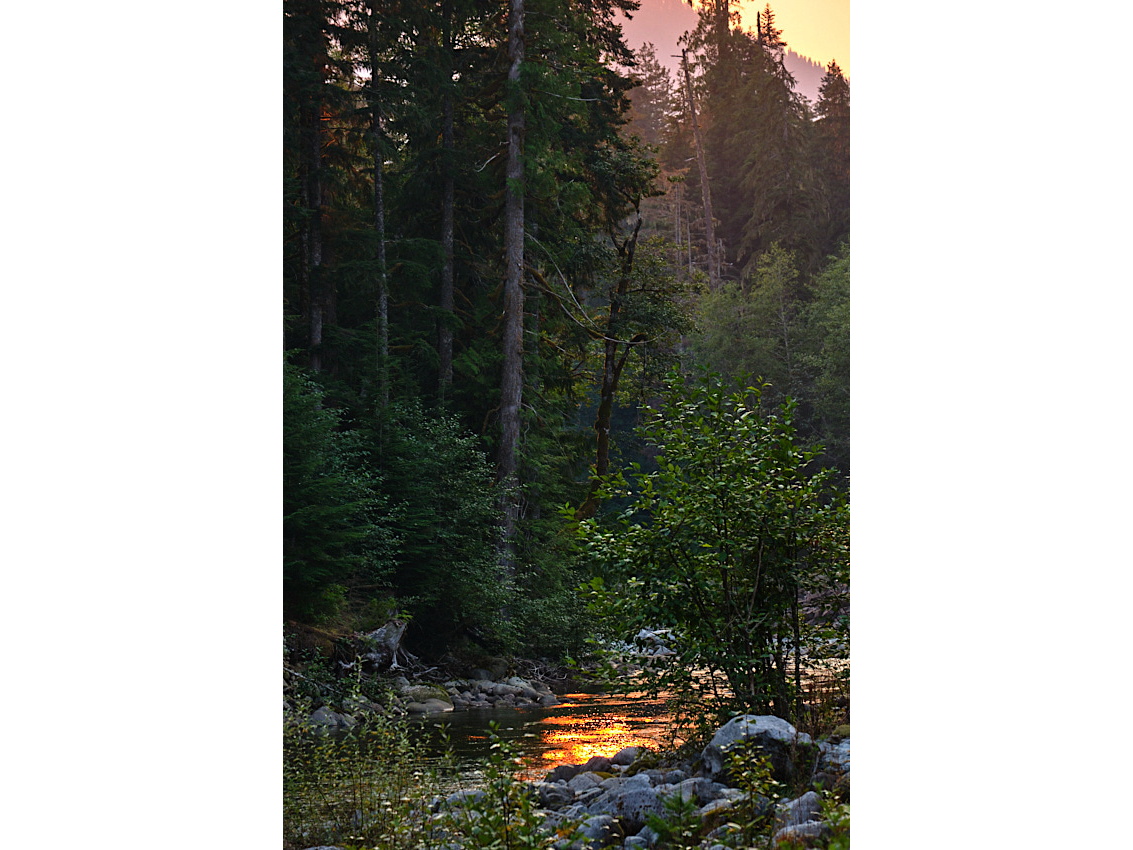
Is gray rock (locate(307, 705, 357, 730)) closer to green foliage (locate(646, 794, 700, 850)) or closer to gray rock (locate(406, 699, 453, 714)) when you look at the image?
gray rock (locate(406, 699, 453, 714))

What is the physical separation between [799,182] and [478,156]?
53.7 inches

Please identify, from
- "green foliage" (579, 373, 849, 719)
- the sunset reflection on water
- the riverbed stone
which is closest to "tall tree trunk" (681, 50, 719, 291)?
A: "green foliage" (579, 373, 849, 719)

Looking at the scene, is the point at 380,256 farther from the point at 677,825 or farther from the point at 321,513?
the point at 677,825

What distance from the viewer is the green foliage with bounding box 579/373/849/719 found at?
12.8 ft

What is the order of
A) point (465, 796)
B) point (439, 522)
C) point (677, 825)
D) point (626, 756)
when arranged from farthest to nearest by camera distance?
point (439, 522) → point (626, 756) → point (465, 796) → point (677, 825)

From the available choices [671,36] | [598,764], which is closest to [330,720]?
[598,764]

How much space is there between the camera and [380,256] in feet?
14.5

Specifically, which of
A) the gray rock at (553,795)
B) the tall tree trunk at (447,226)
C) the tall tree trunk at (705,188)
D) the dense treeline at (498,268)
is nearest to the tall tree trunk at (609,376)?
the dense treeline at (498,268)

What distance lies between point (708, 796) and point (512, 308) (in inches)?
81.7

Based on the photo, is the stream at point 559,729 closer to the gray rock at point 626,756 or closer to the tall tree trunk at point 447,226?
the gray rock at point 626,756
